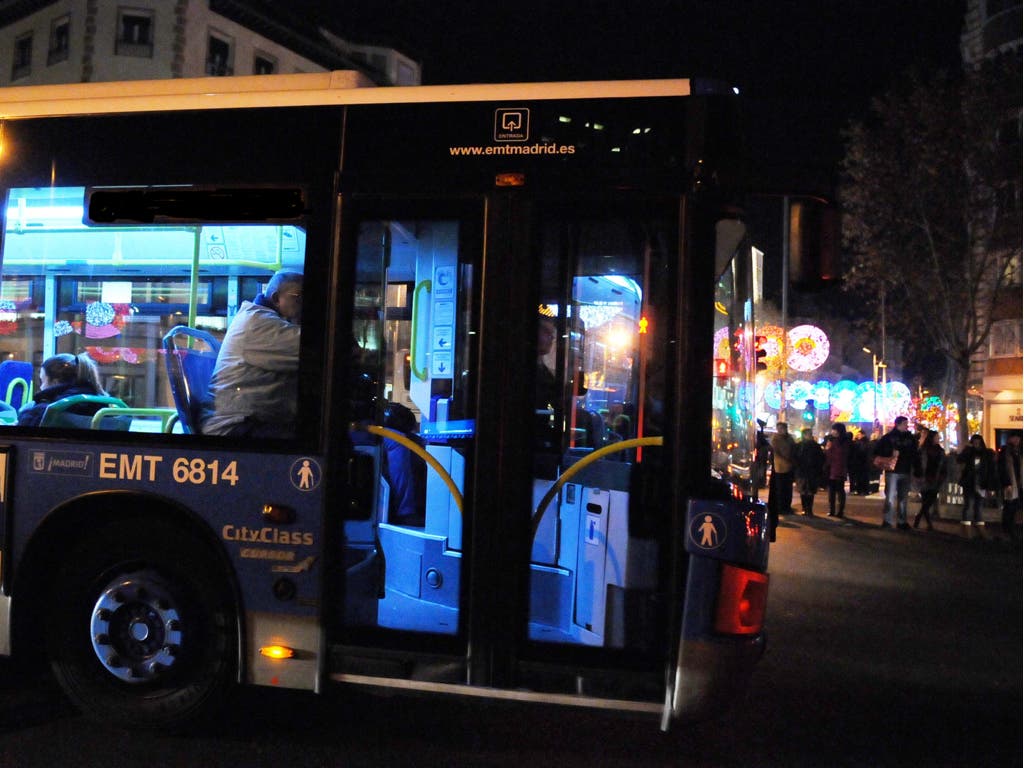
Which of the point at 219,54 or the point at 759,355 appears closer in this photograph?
the point at 759,355

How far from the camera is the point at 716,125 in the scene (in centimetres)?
462

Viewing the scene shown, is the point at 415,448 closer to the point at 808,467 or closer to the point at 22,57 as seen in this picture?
the point at 808,467

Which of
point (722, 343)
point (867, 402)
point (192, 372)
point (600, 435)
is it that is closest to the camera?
point (600, 435)

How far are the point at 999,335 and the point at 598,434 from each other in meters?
34.1

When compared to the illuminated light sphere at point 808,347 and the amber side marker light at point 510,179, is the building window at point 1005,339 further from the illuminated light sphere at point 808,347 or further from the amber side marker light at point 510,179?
the amber side marker light at point 510,179

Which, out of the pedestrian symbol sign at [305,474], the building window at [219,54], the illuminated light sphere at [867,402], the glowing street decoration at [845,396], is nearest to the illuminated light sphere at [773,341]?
the pedestrian symbol sign at [305,474]

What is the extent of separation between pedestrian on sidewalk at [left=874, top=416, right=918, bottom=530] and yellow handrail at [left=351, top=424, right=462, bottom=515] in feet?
44.8

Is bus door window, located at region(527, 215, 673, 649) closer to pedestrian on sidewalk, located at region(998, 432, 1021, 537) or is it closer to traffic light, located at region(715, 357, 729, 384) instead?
traffic light, located at region(715, 357, 729, 384)

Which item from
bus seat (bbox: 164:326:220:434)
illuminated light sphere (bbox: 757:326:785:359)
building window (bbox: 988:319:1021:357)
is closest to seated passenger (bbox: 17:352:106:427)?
bus seat (bbox: 164:326:220:434)

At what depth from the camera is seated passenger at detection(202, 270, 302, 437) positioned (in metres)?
4.91

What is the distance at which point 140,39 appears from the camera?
40094 millimetres

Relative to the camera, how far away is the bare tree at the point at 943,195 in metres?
21.3

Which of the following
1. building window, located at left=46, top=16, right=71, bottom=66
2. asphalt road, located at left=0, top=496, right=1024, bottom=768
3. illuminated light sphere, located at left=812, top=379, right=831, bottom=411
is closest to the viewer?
asphalt road, located at left=0, top=496, right=1024, bottom=768

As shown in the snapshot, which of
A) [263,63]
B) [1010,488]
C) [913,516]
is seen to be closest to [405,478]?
[1010,488]
